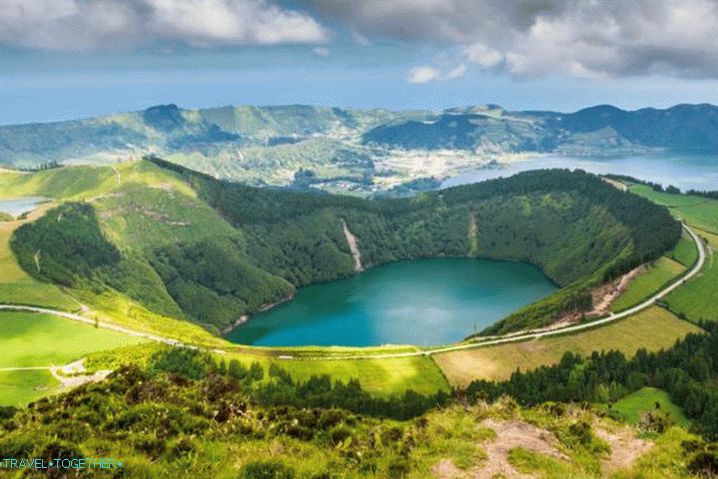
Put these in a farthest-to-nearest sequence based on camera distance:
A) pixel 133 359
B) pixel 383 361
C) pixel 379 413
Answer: pixel 383 361 → pixel 133 359 → pixel 379 413

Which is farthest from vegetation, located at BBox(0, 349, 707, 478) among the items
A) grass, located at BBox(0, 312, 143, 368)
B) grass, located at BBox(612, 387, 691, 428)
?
grass, located at BBox(0, 312, 143, 368)

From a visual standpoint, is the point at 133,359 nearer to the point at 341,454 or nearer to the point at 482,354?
the point at 482,354

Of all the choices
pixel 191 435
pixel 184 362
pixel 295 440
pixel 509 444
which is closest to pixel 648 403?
pixel 509 444

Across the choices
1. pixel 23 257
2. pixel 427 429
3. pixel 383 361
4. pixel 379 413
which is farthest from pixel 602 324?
pixel 23 257

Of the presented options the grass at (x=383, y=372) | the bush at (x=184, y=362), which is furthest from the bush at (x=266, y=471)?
the grass at (x=383, y=372)

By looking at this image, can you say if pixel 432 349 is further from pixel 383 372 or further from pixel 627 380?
pixel 627 380

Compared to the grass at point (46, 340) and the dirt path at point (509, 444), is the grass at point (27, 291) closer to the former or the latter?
the grass at point (46, 340)
